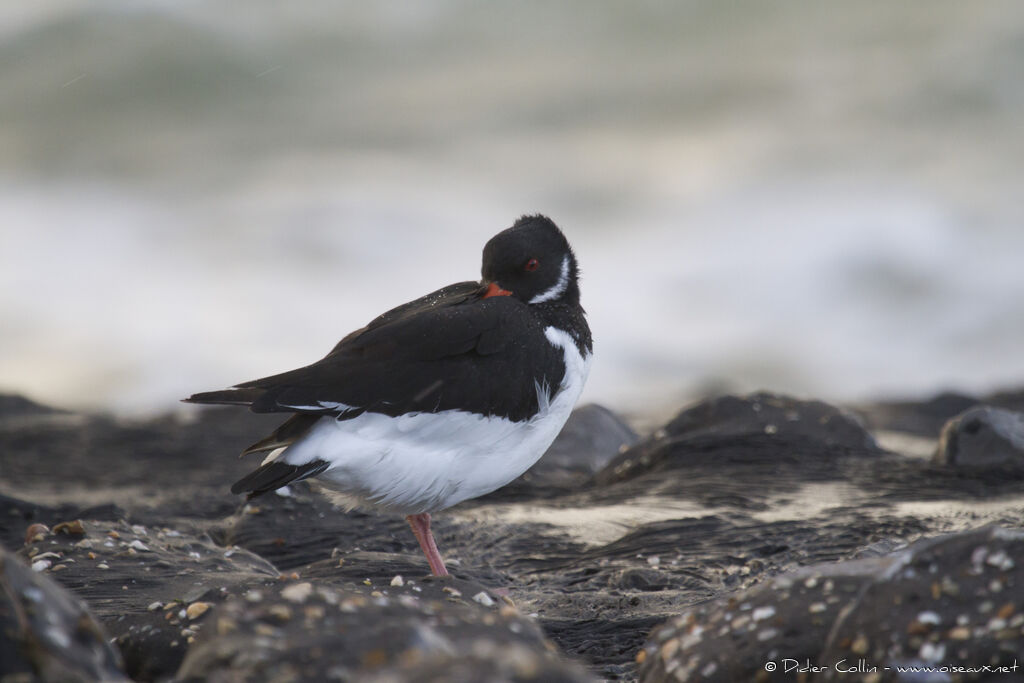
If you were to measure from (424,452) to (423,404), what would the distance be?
20 cm

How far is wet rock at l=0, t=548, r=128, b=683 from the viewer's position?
2527 mm

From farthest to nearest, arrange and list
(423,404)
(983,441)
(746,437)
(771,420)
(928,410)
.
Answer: (928,410), (771,420), (746,437), (983,441), (423,404)

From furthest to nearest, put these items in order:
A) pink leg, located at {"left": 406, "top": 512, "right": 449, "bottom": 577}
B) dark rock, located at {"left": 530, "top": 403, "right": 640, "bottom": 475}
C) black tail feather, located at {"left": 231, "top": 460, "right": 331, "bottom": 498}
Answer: dark rock, located at {"left": 530, "top": 403, "right": 640, "bottom": 475}, pink leg, located at {"left": 406, "top": 512, "right": 449, "bottom": 577}, black tail feather, located at {"left": 231, "top": 460, "right": 331, "bottom": 498}

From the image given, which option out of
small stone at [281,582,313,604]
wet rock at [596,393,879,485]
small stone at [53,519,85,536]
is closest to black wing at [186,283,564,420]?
small stone at [53,519,85,536]

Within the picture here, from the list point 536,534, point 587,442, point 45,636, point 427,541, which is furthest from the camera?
point 587,442

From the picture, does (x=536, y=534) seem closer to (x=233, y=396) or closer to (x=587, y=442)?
(x=233, y=396)

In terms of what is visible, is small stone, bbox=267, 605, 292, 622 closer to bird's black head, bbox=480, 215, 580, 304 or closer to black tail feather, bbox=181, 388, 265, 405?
black tail feather, bbox=181, 388, 265, 405

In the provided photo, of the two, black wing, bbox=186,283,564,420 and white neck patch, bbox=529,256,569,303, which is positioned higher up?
white neck patch, bbox=529,256,569,303

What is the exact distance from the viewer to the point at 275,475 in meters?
4.34

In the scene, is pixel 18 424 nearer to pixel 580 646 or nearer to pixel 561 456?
pixel 561 456

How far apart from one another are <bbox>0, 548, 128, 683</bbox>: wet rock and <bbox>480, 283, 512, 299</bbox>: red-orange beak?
2.60 m

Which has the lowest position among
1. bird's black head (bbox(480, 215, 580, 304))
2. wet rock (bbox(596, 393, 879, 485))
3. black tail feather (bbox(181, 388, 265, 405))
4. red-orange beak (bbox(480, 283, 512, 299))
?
wet rock (bbox(596, 393, 879, 485))

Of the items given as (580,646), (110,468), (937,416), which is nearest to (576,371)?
(580,646)

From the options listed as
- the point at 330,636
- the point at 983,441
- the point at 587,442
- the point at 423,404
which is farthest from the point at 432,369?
the point at 983,441
